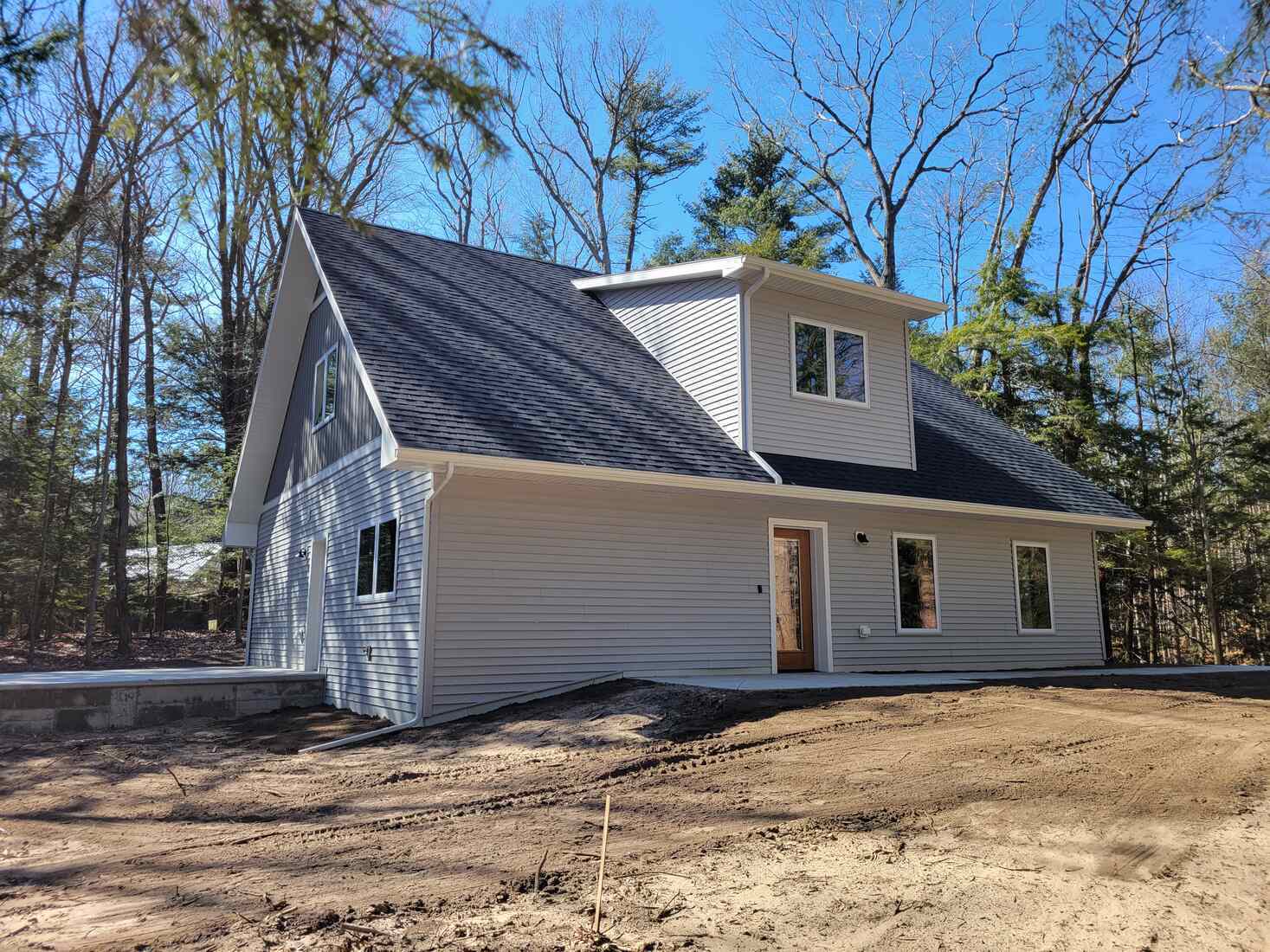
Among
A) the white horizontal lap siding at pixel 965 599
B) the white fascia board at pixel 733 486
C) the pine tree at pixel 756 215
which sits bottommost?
the white horizontal lap siding at pixel 965 599

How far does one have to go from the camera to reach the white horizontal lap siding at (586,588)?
8633mm

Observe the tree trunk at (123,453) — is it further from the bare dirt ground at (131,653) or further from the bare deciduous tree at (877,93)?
the bare deciduous tree at (877,93)

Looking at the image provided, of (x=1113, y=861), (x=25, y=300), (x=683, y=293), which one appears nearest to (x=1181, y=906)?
(x=1113, y=861)

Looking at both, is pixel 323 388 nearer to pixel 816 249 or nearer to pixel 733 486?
pixel 733 486

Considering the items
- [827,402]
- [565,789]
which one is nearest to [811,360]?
[827,402]

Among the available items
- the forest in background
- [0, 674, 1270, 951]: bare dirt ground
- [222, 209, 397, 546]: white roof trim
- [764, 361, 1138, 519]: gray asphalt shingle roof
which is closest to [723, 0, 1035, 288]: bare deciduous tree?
Result: the forest in background

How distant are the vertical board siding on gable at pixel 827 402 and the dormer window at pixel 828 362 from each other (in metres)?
0.08

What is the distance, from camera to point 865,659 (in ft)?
36.5

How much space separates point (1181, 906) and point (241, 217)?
4.78 m

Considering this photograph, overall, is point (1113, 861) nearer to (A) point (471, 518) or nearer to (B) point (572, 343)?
(A) point (471, 518)

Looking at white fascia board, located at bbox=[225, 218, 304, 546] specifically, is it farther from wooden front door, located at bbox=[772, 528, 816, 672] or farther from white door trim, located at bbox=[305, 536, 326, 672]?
wooden front door, located at bbox=[772, 528, 816, 672]

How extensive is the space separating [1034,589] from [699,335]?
632 centimetres

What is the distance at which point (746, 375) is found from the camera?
10719mm

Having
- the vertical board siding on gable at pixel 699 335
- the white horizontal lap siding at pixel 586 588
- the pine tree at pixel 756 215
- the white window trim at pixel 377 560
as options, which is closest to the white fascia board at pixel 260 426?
the white window trim at pixel 377 560
